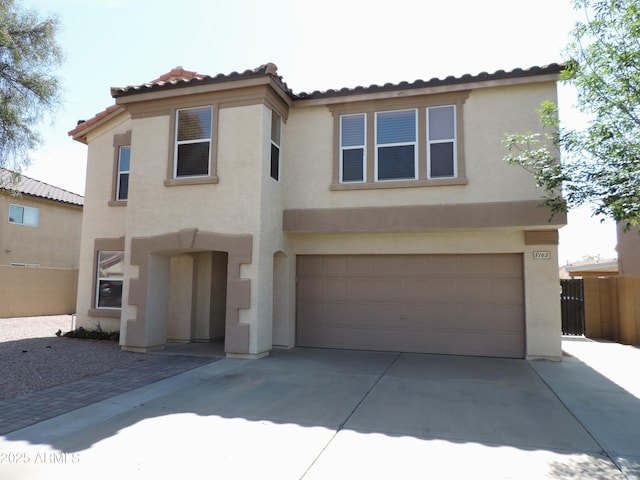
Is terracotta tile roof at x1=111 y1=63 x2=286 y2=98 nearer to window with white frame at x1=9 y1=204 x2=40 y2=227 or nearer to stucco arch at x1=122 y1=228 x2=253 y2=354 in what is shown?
stucco arch at x1=122 y1=228 x2=253 y2=354

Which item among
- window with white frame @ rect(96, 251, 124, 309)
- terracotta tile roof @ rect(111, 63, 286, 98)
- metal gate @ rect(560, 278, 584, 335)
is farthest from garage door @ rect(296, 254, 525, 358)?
window with white frame @ rect(96, 251, 124, 309)

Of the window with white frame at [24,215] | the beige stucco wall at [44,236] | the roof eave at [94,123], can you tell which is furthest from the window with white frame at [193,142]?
the window with white frame at [24,215]

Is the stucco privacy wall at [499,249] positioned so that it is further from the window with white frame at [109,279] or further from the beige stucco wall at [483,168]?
the window with white frame at [109,279]

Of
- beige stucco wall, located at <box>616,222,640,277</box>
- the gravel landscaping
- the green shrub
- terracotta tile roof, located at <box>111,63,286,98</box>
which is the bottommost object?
the gravel landscaping

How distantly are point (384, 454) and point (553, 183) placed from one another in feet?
18.5

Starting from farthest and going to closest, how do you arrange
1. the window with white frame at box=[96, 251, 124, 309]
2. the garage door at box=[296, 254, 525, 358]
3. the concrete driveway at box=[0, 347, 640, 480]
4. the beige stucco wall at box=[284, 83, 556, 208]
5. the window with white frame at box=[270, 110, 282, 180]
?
the window with white frame at box=[96, 251, 124, 309] → the window with white frame at box=[270, 110, 282, 180] → the garage door at box=[296, 254, 525, 358] → the beige stucco wall at box=[284, 83, 556, 208] → the concrete driveway at box=[0, 347, 640, 480]

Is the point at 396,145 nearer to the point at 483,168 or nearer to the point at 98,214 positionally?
the point at 483,168

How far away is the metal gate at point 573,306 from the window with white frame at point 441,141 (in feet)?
20.9

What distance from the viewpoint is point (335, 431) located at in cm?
574

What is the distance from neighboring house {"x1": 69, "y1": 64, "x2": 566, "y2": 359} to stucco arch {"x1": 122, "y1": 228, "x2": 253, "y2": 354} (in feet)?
0.11

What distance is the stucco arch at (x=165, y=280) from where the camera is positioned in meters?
10.5

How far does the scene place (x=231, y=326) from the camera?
1048cm

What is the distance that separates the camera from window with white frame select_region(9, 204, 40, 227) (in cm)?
2230

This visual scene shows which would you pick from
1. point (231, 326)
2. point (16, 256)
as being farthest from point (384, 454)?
point (16, 256)
